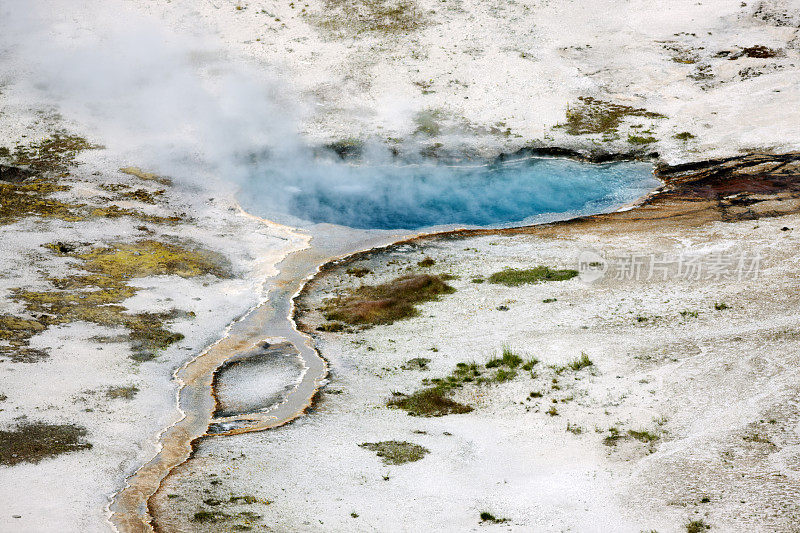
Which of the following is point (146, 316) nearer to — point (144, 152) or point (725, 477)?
point (144, 152)

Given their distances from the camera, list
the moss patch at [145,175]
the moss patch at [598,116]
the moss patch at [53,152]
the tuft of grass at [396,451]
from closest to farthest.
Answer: the tuft of grass at [396,451], the moss patch at [145,175], the moss patch at [53,152], the moss patch at [598,116]

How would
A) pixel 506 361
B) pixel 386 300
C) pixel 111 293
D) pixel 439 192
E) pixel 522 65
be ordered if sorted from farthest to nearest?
pixel 522 65, pixel 439 192, pixel 386 300, pixel 111 293, pixel 506 361

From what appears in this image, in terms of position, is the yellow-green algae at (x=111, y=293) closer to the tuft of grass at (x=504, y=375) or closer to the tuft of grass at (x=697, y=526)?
the tuft of grass at (x=504, y=375)

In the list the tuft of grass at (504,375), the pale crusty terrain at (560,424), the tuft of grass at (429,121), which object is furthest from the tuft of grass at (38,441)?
the tuft of grass at (429,121)

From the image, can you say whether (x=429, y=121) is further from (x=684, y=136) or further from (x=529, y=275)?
(x=529, y=275)

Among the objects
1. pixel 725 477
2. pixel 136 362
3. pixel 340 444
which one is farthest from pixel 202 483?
pixel 725 477

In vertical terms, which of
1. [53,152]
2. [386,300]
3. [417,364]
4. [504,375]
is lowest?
[417,364]

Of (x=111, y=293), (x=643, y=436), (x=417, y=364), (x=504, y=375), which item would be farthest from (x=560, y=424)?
(x=111, y=293)

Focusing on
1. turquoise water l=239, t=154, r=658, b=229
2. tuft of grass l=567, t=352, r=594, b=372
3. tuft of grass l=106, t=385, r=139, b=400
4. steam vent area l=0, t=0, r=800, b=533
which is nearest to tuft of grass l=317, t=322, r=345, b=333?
steam vent area l=0, t=0, r=800, b=533
